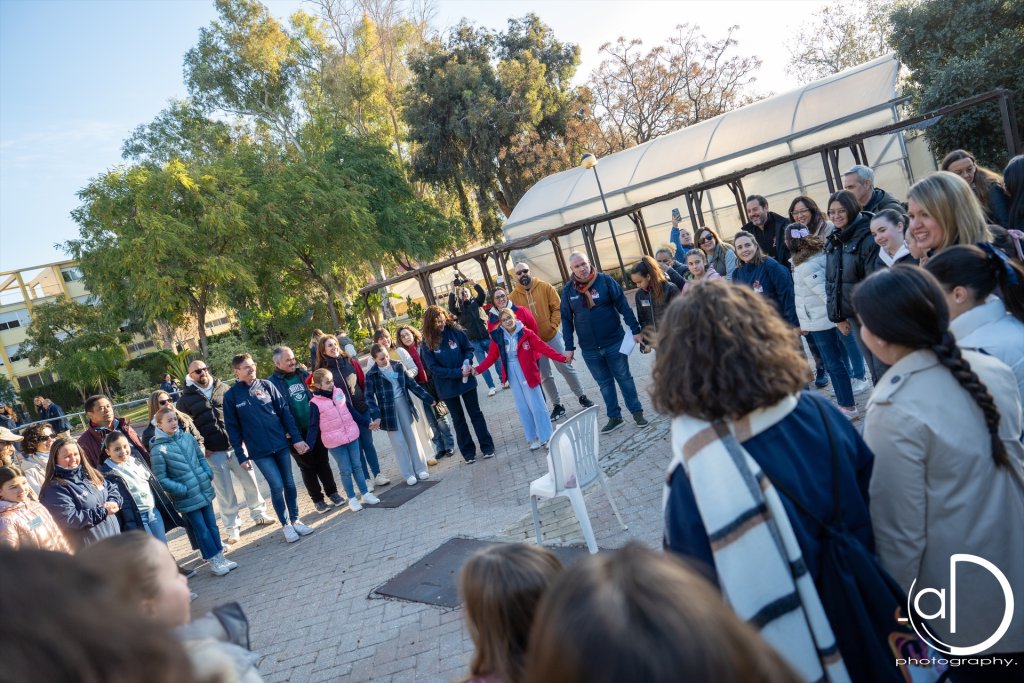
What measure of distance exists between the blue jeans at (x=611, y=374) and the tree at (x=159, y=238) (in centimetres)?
1643

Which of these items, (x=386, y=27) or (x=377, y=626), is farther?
(x=386, y=27)

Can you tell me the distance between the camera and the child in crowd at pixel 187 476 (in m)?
6.54

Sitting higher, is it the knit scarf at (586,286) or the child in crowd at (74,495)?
the knit scarf at (586,286)

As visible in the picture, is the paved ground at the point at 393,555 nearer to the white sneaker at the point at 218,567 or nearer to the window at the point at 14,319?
the white sneaker at the point at 218,567

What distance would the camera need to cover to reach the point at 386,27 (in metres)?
35.2

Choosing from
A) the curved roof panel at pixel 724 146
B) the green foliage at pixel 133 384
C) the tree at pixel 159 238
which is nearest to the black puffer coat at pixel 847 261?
the curved roof panel at pixel 724 146

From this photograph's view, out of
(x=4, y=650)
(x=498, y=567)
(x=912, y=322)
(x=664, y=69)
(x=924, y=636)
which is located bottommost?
(x=924, y=636)

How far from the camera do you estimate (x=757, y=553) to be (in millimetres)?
1755

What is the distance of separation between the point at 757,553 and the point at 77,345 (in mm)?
39509

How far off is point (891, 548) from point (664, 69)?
3027cm

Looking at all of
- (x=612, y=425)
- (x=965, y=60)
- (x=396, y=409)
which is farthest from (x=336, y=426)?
(x=965, y=60)

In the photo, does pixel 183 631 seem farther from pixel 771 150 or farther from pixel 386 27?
pixel 386 27

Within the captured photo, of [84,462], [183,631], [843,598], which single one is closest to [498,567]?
[183,631]

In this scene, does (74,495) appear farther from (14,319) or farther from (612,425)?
(14,319)
